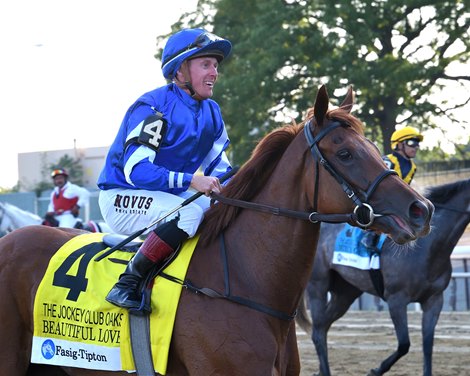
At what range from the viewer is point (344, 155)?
4527mm

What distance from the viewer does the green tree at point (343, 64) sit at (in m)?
25.0

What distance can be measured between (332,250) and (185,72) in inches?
227

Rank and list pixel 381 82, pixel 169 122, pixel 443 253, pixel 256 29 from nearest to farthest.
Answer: pixel 169 122 → pixel 443 253 → pixel 381 82 → pixel 256 29

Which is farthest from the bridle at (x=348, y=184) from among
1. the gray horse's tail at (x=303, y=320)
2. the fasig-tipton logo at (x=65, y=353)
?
the gray horse's tail at (x=303, y=320)

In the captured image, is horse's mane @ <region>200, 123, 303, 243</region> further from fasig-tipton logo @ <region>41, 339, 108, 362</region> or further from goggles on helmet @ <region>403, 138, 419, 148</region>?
goggles on helmet @ <region>403, 138, 419, 148</region>

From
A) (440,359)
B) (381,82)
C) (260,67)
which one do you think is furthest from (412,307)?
(260,67)

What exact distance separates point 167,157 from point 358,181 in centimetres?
116

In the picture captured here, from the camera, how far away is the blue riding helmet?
5117mm

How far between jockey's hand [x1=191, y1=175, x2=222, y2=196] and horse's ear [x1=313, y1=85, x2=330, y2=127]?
625 millimetres

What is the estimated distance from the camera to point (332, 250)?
34.8 ft

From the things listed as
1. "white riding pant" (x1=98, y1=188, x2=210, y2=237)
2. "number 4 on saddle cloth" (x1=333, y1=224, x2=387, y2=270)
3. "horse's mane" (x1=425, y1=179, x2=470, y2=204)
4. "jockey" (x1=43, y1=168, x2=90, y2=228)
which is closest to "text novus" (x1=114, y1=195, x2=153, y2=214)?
"white riding pant" (x1=98, y1=188, x2=210, y2=237)

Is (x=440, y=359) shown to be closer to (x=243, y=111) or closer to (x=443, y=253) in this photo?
(x=443, y=253)

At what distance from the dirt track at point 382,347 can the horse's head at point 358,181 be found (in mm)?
5208

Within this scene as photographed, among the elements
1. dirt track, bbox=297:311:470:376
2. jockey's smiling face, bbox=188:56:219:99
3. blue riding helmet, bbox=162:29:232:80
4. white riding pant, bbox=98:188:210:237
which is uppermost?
blue riding helmet, bbox=162:29:232:80
